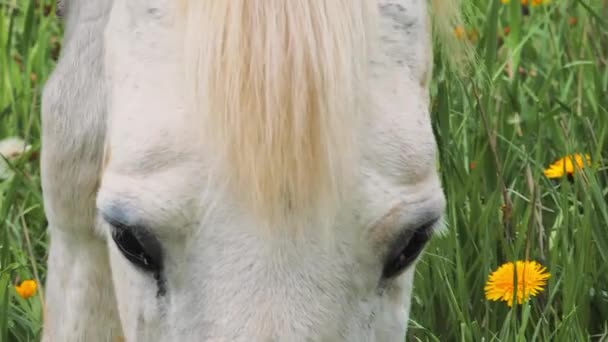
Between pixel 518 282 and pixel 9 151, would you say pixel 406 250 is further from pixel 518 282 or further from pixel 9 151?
pixel 9 151

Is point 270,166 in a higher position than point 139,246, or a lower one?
higher

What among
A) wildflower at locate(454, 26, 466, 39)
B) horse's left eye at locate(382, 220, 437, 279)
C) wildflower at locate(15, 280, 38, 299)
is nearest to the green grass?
wildflower at locate(15, 280, 38, 299)

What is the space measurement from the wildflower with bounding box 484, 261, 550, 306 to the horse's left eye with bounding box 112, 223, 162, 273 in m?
0.67

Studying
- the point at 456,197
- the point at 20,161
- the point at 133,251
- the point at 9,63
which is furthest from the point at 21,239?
the point at 133,251

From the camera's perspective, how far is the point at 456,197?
210 cm

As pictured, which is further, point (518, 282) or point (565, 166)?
point (565, 166)

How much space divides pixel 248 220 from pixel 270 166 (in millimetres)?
60

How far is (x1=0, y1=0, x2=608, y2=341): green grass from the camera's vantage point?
6.40 ft

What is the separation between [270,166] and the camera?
118 cm

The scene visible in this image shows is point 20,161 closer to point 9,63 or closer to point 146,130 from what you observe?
point 9,63

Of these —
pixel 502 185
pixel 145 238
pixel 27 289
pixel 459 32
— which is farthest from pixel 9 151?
pixel 145 238

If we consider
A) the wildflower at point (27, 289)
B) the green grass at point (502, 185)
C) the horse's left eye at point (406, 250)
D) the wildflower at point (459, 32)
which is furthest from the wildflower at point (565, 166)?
the wildflower at point (27, 289)

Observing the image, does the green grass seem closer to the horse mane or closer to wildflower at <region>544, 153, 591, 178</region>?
wildflower at <region>544, 153, 591, 178</region>

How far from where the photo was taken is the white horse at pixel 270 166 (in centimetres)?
118
